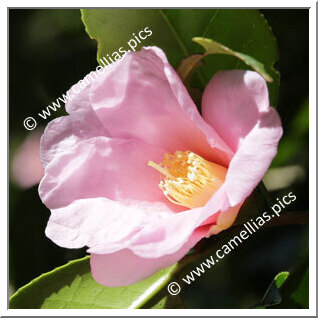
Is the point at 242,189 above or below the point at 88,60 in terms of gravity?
below

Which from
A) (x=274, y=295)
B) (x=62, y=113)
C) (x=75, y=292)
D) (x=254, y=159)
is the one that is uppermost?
(x=62, y=113)

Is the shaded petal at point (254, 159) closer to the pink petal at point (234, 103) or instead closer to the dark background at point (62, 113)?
the pink petal at point (234, 103)

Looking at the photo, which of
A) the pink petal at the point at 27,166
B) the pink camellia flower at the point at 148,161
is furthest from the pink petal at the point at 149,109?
the pink petal at the point at 27,166

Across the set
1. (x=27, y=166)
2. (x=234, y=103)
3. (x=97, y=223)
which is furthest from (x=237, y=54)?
(x=27, y=166)

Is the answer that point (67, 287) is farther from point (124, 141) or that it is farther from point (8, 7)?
point (8, 7)

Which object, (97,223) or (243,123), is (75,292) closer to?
(97,223)

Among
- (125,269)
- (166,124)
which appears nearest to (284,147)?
(166,124)

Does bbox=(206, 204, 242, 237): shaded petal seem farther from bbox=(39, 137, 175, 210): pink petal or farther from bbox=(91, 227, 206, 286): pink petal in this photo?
bbox=(39, 137, 175, 210): pink petal
